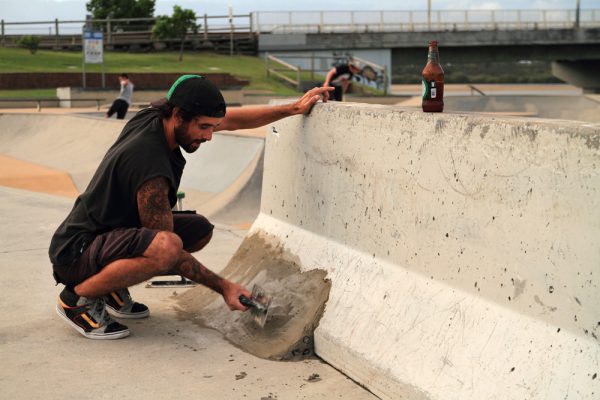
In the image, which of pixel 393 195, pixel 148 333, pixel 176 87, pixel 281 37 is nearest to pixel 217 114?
pixel 176 87

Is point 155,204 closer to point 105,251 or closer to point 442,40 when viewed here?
point 105,251

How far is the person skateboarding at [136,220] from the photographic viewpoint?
3877 mm

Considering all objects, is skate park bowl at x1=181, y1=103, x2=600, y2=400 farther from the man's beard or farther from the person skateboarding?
the man's beard

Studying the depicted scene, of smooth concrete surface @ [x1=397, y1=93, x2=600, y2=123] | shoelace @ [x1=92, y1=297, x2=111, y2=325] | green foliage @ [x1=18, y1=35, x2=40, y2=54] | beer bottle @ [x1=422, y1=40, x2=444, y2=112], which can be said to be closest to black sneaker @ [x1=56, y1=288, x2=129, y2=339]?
shoelace @ [x1=92, y1=297, x2=111, y2=325]

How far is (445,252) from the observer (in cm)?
347

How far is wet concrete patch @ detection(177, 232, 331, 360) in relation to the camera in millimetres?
4016

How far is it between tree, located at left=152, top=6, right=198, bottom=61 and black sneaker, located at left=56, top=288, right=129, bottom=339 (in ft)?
162

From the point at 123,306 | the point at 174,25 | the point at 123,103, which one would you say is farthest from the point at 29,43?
the point at 123,306

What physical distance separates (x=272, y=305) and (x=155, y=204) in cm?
82

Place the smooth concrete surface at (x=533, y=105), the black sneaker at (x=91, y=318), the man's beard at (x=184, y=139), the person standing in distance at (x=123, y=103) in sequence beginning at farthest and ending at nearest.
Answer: the smooth concrete surface at (x=533, y=105) → the person standing in distance at (x=123, y=103) → the black sneaker at (x=91, y=318) → the man's beard at (x=184, y=139)

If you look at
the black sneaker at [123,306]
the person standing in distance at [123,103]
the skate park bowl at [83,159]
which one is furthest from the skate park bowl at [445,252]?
the person standing in distance at [123,103]

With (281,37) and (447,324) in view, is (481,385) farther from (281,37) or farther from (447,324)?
(281,37)

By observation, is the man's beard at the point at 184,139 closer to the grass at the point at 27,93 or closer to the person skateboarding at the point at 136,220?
the person skateboarding at the point at 136,220

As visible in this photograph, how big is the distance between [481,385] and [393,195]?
1.07 meters
